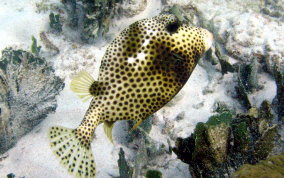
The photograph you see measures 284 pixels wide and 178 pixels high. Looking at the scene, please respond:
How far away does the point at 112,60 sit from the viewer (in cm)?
219

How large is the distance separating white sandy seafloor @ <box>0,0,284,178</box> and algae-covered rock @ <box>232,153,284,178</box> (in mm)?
1403

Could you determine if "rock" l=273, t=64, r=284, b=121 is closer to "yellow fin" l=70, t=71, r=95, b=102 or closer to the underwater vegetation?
"yellow fin" l=70, t=71, r=95, b=102

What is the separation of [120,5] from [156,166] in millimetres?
4524

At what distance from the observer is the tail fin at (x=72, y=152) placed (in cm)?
225

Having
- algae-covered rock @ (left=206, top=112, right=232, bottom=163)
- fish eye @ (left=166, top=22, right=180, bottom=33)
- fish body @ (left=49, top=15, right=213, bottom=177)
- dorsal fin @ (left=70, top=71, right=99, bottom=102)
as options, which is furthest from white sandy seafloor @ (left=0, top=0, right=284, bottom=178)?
fish eye @ (left=166, top=22, right=180, bottom=33)

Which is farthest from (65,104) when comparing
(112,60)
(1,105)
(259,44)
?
(259,44)

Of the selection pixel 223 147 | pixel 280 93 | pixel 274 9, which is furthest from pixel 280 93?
pixel 274 9

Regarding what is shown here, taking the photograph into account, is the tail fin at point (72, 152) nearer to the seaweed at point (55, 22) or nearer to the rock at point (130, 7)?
the rock at point (130, 7)

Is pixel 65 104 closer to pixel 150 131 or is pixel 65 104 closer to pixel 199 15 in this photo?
pixel 150 131

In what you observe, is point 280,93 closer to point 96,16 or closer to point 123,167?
point 123,167

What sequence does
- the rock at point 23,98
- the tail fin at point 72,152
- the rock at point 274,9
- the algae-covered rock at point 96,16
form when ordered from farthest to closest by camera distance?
1. the rock at point 274,9
2. the algae-covered rock at point 96,16
3. the rock at point 23,98
4. the tail fin at point 72,152

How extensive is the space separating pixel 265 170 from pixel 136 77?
6.23 feet

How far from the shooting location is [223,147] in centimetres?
322

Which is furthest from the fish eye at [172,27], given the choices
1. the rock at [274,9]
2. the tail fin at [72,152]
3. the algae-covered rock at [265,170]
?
the rock at [274,9]
